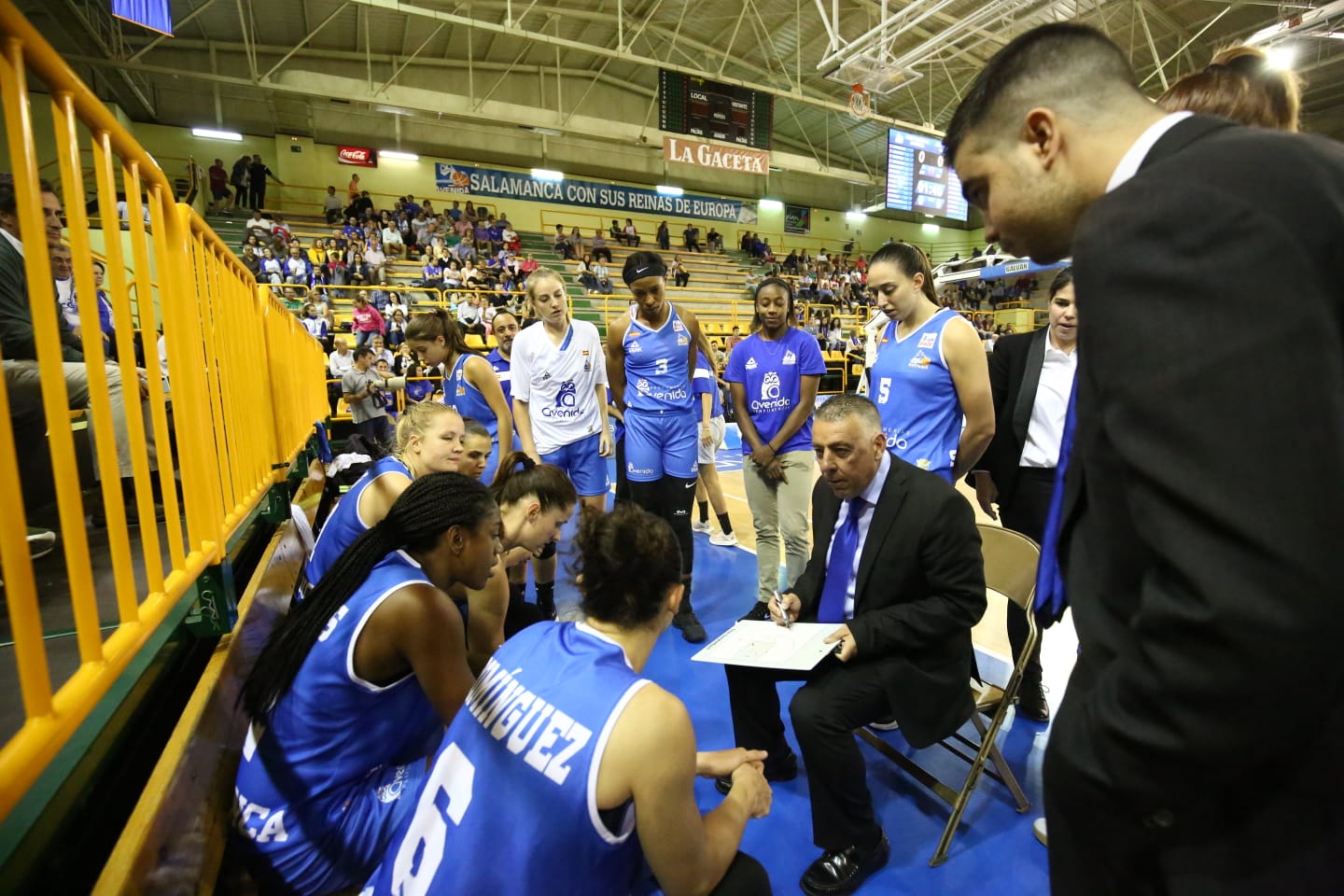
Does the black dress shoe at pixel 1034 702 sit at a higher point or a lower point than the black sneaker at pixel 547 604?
lower

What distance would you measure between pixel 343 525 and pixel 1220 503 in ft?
8.44

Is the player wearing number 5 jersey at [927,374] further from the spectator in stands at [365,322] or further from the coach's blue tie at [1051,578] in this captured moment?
the spectator in stands at [365,322]

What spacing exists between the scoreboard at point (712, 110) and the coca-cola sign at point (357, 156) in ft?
31.8

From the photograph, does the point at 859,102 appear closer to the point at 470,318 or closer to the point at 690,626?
the point at 470,318

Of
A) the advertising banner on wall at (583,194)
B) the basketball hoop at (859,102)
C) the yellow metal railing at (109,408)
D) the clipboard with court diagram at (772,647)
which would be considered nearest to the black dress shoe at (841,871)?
the clipboard with court diagram at (772,647)

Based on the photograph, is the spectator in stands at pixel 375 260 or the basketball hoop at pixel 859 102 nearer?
the basketball hoop at pixel 859 102

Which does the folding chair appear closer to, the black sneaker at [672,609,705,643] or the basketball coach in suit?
the black sneaker at [672,609,705,643]

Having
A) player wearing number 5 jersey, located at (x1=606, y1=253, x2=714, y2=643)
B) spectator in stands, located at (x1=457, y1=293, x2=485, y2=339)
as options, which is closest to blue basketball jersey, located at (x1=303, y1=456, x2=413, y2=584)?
player wearing number 5 jersey, located at (x1=606, y1=253, x2=714, y2=643)

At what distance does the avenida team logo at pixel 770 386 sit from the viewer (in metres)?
3.47

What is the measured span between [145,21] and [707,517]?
7.82 m

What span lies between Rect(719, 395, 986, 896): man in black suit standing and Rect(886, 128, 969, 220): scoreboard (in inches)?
476

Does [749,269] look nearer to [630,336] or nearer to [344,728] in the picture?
[630,336]

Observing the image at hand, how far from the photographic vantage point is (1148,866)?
75cm

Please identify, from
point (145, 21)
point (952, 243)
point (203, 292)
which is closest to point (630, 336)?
point (203, 292)
